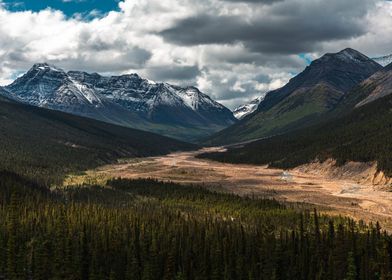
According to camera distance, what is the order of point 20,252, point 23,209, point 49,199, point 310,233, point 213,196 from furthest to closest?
point 213,196
point 49,199
point 23,209
point 310,233
point 20,252

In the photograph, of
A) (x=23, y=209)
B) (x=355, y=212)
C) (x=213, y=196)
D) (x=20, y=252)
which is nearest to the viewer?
(x=20, y=252)

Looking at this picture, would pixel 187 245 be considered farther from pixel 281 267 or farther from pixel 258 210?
pixel 258 210

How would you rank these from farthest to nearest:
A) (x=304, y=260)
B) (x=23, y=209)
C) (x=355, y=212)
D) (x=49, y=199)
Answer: (x=49, y=199)
(x=355, y=212)
(x=23, y=209)
(x=304, y=260)

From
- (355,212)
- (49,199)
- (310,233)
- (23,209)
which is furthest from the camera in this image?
(49,199)

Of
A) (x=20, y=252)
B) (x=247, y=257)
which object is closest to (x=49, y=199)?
(x=20, y=252)

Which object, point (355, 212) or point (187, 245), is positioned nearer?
point (187, 245)

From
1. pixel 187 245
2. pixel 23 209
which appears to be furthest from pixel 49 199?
pixel 187 245

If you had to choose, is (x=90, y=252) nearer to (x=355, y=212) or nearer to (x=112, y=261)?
(x=112, y=261)
